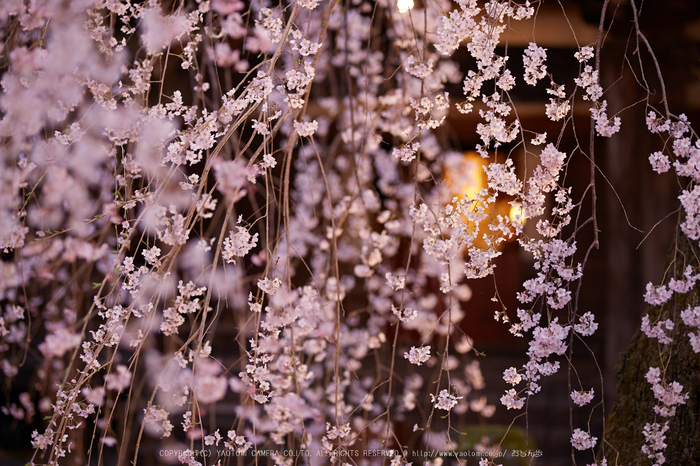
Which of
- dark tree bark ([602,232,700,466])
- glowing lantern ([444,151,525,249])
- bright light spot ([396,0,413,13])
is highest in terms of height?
bright light spot ([396,0,413,13])

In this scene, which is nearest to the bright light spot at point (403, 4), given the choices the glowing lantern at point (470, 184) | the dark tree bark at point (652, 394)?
the glowing lantern at point (470, 184)

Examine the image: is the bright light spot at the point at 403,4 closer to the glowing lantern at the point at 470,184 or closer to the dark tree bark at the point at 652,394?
the glowing lantern at the point at 470,184

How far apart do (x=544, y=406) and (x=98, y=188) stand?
2.75 metres

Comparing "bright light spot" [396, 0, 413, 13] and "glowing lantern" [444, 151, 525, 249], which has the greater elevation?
"bright light spot" [396, 0, 413, 13]

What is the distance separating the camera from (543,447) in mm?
3256

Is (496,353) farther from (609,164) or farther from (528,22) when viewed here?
(528,22)

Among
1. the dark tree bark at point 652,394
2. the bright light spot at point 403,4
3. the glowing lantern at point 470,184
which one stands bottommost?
the dark tree bark at point 652,394

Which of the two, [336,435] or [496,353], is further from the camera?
[496,353]

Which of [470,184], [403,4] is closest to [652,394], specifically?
[403,4]

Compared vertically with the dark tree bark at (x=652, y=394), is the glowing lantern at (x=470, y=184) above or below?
above

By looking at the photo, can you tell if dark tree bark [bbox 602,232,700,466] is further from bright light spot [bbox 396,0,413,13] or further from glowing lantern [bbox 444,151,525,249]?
bright light spot [bbox 396,0,413,13]

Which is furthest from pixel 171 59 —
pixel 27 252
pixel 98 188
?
pixel 27 252

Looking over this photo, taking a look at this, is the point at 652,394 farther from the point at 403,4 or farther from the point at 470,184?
the point at 470,184

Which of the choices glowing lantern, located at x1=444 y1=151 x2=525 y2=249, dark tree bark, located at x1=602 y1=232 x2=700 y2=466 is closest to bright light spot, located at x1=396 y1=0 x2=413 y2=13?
glowing lantern, located at x1=444 y1=151 x2=525 y2=249
